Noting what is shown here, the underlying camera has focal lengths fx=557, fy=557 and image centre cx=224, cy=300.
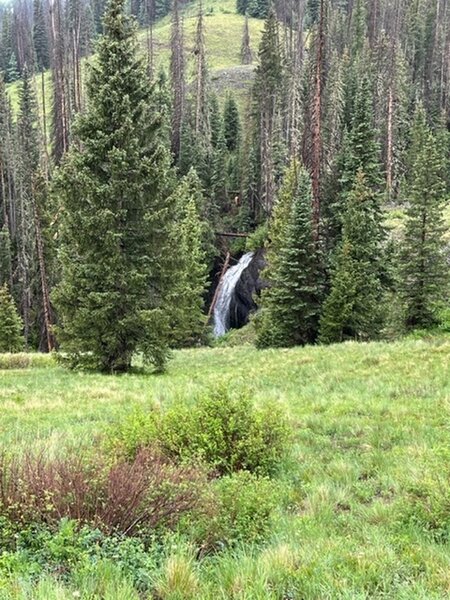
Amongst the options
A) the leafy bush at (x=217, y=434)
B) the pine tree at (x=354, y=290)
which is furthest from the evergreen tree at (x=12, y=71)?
the leafy bush at (x=217, y=434)

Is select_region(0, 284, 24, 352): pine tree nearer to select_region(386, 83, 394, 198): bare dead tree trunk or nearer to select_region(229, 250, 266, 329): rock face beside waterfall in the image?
select_region(229, 250, 266, 329): rock face beside waterfall

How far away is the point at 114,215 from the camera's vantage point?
59.6ft

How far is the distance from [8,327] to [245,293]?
17662 millimetres

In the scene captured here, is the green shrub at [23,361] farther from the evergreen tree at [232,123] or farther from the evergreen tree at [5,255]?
the evergreen tree at [232,123]

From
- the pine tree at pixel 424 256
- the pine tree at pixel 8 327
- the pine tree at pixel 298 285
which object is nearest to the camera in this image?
the pine tree at pixel 424 256

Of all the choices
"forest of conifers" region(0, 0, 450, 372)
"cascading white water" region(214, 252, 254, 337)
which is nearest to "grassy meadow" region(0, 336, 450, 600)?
"forest of conifers" region(0, 0, 450, 372)

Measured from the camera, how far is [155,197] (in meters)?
19.1

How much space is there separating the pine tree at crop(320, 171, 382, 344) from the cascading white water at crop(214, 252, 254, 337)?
20050 mm

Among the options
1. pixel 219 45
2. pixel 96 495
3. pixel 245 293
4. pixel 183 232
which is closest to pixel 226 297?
pixel 245 293

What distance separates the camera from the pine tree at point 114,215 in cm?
1814

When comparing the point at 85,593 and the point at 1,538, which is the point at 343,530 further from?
the point at 1,538

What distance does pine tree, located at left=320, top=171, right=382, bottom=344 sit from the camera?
912 inches

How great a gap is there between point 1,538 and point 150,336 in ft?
47.3

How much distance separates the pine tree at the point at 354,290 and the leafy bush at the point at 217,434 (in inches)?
626
